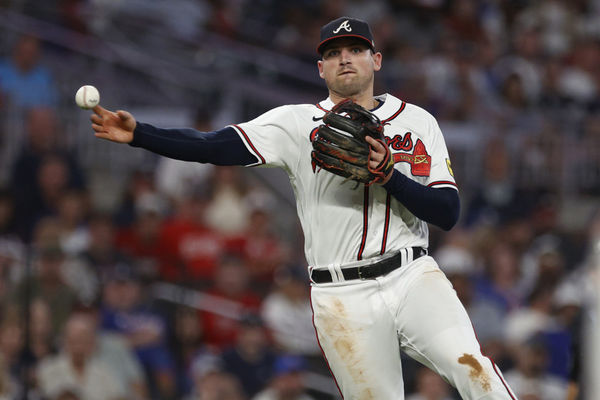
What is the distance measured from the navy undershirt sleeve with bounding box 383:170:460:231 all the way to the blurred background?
2.81ft

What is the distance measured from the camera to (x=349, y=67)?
4.43 m

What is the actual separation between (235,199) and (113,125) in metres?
5.65

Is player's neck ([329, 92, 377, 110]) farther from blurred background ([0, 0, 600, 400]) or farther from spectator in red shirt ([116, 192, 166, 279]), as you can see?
spectator in red shirt ([116, 192, 166, 279])

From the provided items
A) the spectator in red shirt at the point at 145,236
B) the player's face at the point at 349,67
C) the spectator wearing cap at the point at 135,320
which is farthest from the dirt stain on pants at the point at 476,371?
the spectator in red shirt at the point at 145,236

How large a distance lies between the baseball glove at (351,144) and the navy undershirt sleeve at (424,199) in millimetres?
87

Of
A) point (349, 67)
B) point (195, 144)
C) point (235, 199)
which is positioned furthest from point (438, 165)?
point (235, 199)

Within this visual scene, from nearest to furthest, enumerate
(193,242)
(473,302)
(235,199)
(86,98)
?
(86,98) < (473,302) < (193,242) < (235,199)

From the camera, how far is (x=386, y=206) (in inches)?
173

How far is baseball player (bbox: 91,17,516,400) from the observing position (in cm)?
410

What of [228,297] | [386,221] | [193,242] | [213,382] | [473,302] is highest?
[386,221]

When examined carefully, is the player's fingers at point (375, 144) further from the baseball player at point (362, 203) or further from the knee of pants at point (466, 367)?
the knee of pants at point (466, 367)

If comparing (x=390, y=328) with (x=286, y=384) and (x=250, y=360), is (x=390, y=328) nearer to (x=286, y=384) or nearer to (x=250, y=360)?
(x=286, y=384)

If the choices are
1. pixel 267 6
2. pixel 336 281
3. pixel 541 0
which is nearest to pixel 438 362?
pixel 336 281

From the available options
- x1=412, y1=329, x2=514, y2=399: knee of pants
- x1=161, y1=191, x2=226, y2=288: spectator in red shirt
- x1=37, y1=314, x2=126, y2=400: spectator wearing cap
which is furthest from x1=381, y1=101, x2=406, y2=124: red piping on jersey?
x1=161, y1=191, x2=226, y2=288: spectator in red shirt
